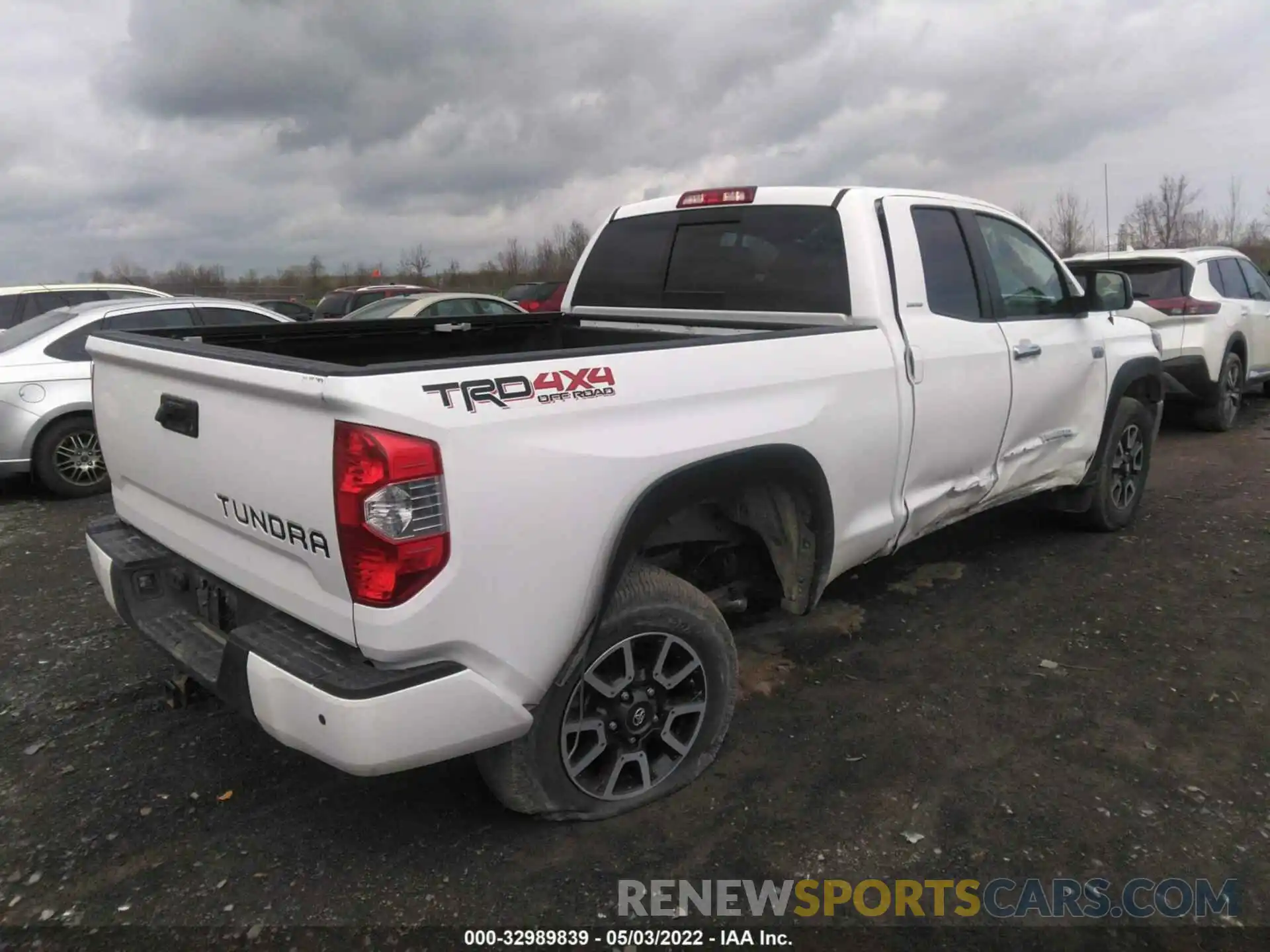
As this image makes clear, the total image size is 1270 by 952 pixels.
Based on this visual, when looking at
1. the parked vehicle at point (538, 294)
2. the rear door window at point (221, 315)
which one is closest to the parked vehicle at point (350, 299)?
the parked vehicle at point (538, 294)

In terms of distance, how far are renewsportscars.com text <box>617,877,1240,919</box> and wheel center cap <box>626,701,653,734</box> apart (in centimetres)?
45

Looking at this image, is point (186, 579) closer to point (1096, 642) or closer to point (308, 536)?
point (308, 536)

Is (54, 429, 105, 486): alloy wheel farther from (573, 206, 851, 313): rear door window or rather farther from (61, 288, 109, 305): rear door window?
(573, 206, 851, 313): rear door window

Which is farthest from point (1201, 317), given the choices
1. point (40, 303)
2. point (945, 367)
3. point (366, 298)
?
point (366, 298)

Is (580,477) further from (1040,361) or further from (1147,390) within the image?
(1147,390)

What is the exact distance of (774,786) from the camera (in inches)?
121

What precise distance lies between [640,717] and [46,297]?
9.70m

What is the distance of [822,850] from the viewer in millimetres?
2744

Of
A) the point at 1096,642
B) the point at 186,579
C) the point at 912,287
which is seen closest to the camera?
the point at 186,579

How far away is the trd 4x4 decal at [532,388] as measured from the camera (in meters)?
2.22

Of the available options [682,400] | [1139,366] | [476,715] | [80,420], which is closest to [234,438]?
[476,715]

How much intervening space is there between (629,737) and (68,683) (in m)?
2.61

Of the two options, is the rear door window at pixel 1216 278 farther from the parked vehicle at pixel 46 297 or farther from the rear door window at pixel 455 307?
the parked vehicle at pixel 46 297

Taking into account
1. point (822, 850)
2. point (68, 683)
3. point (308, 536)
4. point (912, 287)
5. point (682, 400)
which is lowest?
point (822, 850)
